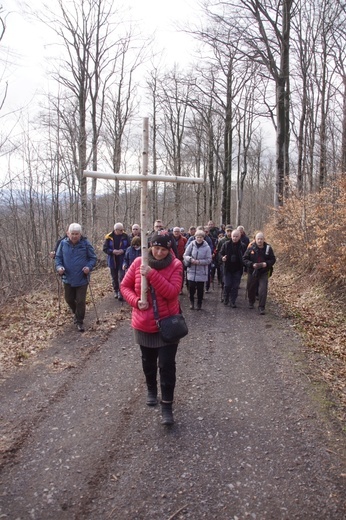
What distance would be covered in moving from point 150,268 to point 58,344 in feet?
11.8

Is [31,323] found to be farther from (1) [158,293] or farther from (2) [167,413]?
(1) [158,293]

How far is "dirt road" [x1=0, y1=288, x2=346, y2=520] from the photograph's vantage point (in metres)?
2.79

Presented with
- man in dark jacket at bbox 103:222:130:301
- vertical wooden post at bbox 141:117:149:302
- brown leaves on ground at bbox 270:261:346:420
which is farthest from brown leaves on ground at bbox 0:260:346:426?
vertical wooden post at bbox 141:117:149:302

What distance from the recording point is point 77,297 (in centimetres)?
708

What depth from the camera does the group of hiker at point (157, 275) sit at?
3.76 metres

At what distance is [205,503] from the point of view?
2.79 m

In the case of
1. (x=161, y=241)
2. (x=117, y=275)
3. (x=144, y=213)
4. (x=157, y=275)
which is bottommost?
(x=117, y=275)

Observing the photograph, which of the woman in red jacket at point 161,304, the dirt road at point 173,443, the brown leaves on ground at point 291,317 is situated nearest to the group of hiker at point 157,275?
the woman in red jacket at point 161,304

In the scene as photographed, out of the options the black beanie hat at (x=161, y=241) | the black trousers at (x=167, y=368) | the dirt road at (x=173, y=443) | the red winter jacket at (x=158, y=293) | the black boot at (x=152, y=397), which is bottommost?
the dirt road at (x=173, y=443)

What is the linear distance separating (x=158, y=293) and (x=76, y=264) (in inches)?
144

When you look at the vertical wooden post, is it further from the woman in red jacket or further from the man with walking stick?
the man with walking stick

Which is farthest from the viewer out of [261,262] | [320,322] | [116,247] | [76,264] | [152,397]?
[116,247]

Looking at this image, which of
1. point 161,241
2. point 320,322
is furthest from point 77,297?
point 320,322

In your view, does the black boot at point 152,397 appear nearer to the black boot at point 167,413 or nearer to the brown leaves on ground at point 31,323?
the black boot at point 167,413
